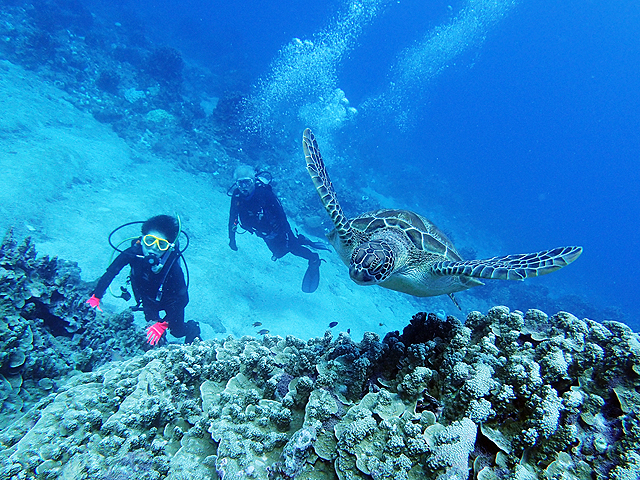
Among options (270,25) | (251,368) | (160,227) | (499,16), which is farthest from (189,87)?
(499,16)

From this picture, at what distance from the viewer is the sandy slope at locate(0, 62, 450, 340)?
6625 millimetres

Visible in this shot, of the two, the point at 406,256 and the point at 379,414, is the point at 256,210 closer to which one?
the point at 406,256

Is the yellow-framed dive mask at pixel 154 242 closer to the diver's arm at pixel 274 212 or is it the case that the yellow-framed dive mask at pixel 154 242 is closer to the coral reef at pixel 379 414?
the coral reef at pixel 379 414

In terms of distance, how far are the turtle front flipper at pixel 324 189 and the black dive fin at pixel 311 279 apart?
16.6 feet

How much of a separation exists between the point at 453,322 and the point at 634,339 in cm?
93

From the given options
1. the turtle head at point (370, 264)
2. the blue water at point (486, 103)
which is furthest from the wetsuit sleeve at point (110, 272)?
the blue water at point (486, 103)

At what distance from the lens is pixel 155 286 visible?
4.84 meters

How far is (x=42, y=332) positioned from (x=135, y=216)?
537 cm

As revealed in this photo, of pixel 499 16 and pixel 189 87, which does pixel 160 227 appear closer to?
pixel 189 87

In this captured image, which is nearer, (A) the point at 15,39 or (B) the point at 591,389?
(B) the point at 591,389

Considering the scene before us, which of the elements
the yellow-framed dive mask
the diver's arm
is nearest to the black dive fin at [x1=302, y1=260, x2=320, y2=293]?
the diver's arm

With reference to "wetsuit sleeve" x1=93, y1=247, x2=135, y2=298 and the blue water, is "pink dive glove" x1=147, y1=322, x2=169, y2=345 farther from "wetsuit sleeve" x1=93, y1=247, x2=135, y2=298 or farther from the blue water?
the blue water

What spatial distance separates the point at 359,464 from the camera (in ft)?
4.25

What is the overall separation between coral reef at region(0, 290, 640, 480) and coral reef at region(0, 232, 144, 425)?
1.25m
